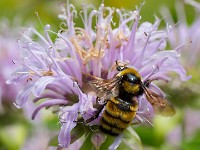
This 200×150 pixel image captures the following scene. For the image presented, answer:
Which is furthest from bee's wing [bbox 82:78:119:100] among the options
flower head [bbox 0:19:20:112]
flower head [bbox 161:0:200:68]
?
flower head [bbox 161:0:200:68]

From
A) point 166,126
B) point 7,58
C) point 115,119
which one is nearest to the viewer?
point 115,119

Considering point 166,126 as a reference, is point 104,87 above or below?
above

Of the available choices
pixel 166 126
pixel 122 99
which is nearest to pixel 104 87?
pixel 122 99

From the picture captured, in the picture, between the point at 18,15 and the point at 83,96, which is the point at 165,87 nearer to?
the point at 83,96

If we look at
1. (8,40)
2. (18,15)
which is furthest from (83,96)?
(18,15)

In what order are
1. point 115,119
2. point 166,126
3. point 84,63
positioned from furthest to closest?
point 166,126, point 84,63, point 115,119

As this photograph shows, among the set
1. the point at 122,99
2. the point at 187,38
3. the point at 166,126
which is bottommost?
the point at 166,126

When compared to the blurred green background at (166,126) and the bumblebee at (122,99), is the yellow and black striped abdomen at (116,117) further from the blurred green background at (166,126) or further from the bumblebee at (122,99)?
the blurred green background at (166,126)

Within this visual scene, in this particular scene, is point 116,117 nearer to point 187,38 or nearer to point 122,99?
point 122,99

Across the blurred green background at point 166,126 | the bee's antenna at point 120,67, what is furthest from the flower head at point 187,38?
the bee's antenna at point 120,67
